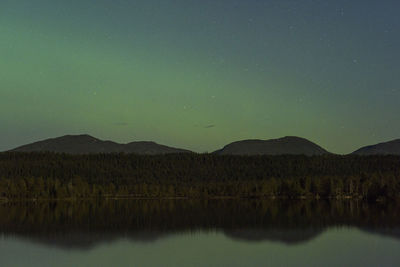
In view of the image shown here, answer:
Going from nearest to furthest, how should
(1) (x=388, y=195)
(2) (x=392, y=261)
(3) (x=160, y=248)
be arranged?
(2) (x=392, y=261) < (3) (x=160, y=248) < (1) (x=388, y=195)

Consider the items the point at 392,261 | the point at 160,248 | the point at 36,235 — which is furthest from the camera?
the point at 36,235

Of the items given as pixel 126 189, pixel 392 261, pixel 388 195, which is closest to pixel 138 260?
pixel 392 261

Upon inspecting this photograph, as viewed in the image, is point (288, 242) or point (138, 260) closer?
point (138, 260)

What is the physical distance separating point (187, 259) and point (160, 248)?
670cm

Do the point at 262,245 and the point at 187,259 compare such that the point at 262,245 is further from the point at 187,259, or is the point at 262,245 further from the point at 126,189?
the point at 126,189

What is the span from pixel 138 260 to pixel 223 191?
139 m

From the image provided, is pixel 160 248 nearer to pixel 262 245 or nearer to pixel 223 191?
pixel 262 245

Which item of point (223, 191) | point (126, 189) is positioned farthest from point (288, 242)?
point (126, 189)

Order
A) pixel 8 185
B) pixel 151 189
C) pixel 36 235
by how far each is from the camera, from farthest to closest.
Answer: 1. pixel 151 189
2. pixel 8 185
3. pixel 36 235

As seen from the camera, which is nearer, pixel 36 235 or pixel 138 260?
pixel 138 260

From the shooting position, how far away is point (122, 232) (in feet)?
202

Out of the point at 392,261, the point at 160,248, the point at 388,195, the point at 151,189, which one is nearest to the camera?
the point at 392,261

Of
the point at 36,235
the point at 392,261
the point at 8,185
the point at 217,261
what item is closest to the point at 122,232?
the point at 36,235

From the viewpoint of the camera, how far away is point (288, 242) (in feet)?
169
